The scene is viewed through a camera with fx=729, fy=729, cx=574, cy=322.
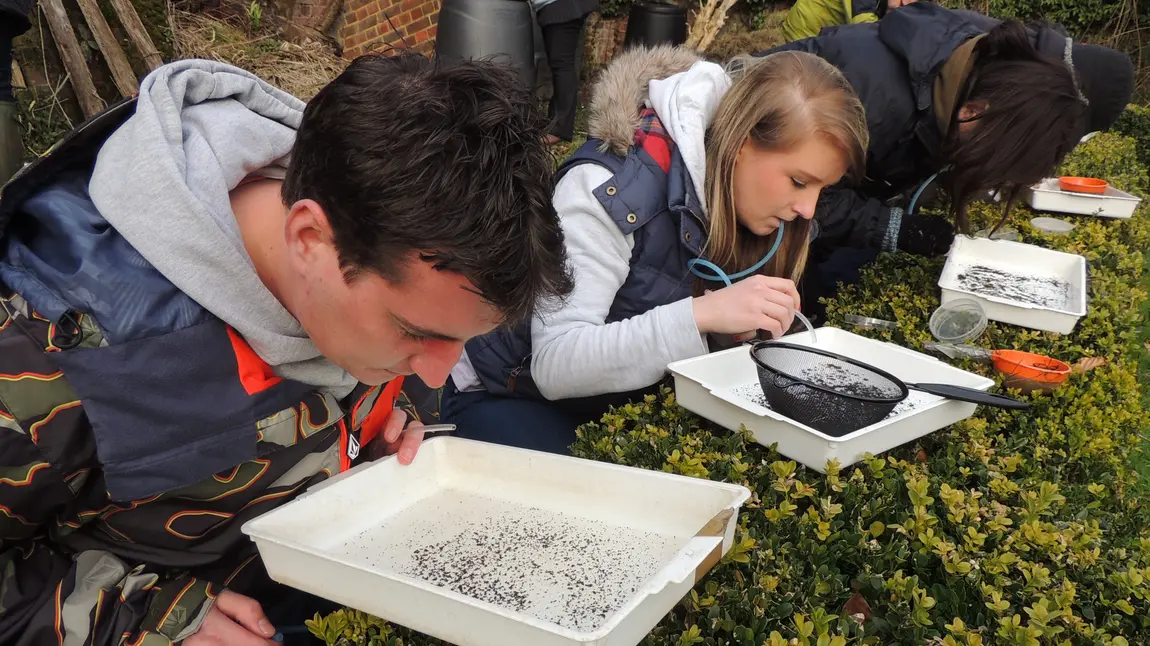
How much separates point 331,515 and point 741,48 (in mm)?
10054

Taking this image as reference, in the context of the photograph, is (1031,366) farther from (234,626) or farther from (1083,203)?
(1083,203)

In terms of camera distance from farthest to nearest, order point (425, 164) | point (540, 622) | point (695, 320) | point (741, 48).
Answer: point (741, 48) < point (695, 320) < point (425, 164) < point (540, 622)

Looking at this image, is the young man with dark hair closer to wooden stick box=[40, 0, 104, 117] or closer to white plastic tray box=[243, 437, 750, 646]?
white plastic tray box=[243, 437, 750, 646]

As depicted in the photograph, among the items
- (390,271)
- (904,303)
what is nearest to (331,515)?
(390,271)

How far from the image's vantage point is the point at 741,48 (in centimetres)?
1019

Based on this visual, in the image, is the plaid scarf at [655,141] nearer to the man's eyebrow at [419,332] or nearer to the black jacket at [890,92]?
the black jacket at [890,92]

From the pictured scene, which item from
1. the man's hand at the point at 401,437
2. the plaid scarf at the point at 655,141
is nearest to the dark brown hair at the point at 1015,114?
the plaid scarf at the point at 655,141

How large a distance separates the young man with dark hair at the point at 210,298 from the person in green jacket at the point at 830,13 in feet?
16.6

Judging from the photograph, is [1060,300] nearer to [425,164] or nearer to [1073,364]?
[1073,364]

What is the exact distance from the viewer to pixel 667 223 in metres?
2.34

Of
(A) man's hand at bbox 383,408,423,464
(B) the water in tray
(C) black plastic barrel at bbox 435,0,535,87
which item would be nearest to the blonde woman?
(A) man's hand at bbox 383,408,423,464

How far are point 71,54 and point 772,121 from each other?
15.8 feet

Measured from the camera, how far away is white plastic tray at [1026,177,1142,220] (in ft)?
12.5

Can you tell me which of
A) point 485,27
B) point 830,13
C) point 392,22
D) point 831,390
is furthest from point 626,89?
point 392,22
